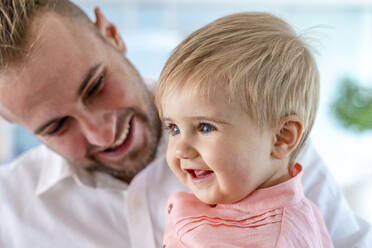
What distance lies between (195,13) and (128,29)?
1.10 m

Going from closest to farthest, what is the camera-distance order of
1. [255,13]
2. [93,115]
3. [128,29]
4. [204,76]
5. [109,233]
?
[204,76] → [255,13] → [93,115] → [109,233] → [128,29]

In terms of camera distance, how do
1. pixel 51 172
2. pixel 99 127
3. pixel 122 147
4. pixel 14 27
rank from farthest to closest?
pixel 51 172 → pixel 122 147 → pixel 99 127 → pixel 14 27

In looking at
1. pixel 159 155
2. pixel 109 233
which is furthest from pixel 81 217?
pixel 159 155

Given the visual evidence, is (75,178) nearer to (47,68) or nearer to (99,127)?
(99,127)

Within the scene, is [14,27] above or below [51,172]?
above

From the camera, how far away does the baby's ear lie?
82 centimetres

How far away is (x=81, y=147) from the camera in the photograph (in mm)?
1296

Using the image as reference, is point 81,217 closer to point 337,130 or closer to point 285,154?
point 285,154

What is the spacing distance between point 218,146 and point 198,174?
9cm

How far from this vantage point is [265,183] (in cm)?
85

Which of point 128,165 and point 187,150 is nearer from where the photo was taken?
point 187,150

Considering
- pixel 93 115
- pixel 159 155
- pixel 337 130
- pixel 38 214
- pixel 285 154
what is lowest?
pixel 337 130

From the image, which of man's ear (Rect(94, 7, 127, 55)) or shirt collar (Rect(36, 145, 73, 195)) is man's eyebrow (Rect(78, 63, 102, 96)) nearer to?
man's ear (Rect(94, 7, 127, 55))

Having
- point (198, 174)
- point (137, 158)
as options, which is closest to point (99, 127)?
point (137, 158)
